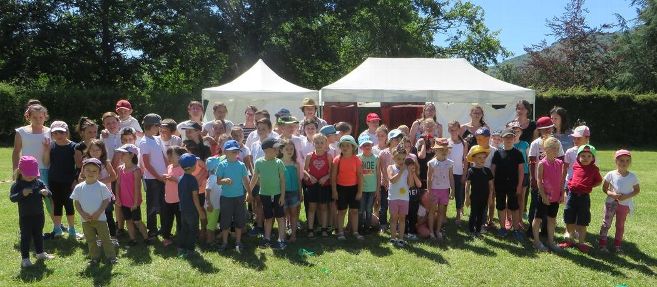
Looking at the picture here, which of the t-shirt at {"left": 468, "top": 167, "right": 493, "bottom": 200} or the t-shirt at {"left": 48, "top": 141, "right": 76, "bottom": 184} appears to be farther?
the t-shirt at {"left": 468, "top": 167, "right": 493, "bottom": 200}

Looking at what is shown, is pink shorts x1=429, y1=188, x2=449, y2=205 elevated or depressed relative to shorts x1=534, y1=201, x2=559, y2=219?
elevated

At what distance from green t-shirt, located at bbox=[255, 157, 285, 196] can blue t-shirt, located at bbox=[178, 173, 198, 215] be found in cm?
74

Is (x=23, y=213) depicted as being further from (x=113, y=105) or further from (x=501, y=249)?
(x=113, y=105)

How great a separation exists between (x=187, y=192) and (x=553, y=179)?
4004 millimetres

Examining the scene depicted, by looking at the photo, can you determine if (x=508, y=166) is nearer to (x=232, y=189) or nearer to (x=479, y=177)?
(x=479, y=177)

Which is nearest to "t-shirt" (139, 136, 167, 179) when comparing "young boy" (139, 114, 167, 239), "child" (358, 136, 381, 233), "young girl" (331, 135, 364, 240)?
"young boy" (139, 114, 167, 239)

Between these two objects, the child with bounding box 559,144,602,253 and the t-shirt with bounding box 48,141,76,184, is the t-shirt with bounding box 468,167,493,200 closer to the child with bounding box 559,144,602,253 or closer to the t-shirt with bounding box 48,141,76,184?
the child with bounding box 559,144,602,253

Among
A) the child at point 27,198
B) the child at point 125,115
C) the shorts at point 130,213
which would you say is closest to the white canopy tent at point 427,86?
the child at point 125,115

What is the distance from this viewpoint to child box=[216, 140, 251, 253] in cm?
570

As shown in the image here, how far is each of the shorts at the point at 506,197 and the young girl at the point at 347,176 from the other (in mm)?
1681

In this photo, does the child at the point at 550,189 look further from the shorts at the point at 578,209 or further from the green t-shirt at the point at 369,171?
the green t-shirt at the point at 369,171

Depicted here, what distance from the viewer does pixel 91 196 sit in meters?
5.22

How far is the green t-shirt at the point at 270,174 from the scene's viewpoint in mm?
5922

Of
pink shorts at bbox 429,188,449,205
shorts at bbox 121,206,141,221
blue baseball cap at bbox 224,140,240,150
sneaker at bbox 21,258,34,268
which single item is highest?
blue baseball cap at bbox 224,140,240,150
